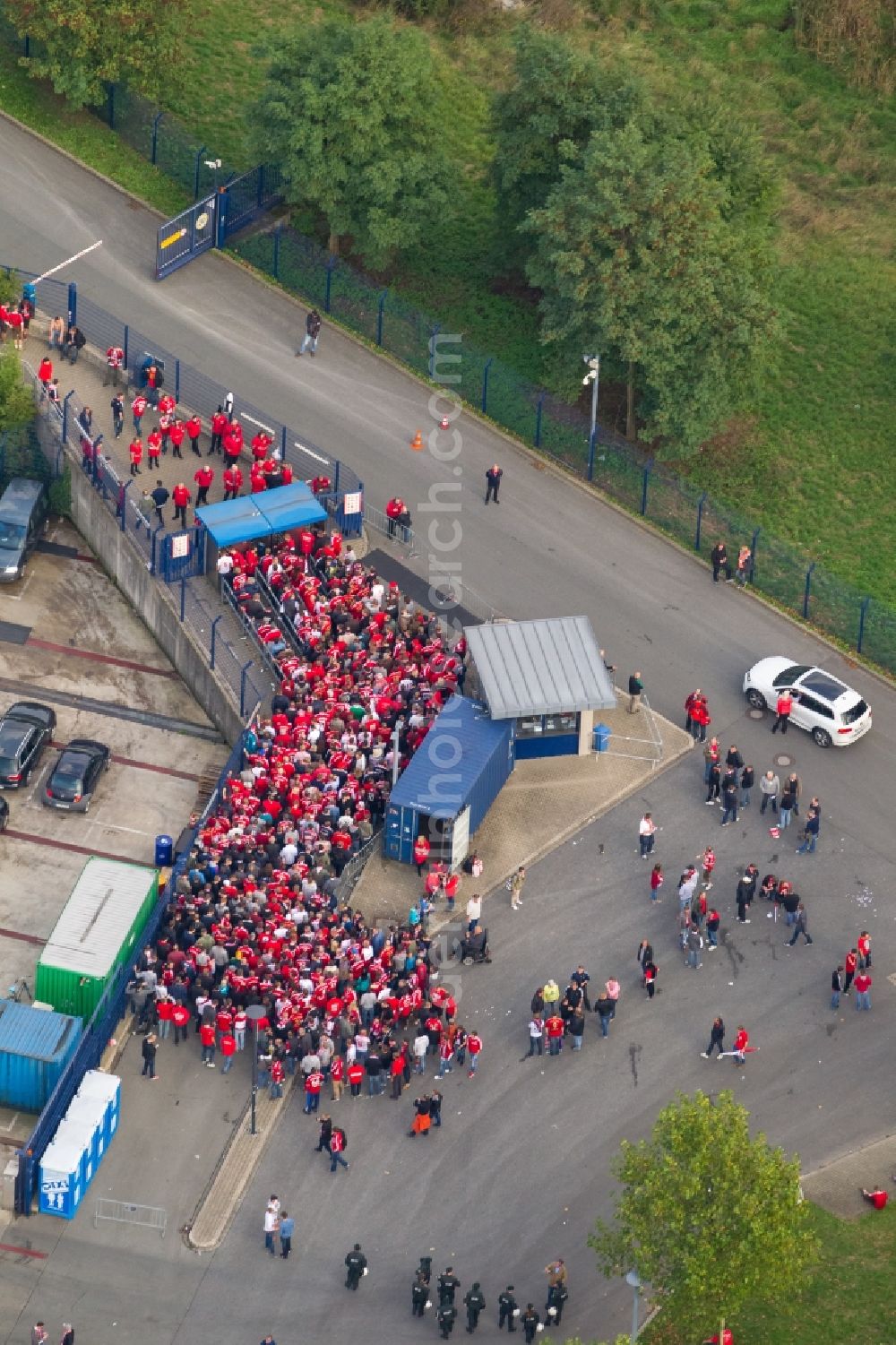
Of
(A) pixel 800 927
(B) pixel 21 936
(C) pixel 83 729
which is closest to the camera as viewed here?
(A) pixel 800 927

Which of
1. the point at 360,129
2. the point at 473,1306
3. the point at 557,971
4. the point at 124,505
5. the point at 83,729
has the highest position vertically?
the point at 360,129

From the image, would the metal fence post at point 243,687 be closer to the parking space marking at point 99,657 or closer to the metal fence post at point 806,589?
the parking space marking at point 99,657

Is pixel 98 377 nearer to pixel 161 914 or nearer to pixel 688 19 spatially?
pixel 161 914

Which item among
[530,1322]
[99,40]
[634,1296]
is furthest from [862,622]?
[99,40]

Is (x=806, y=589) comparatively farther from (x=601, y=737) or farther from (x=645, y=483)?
(x=601, y=737)

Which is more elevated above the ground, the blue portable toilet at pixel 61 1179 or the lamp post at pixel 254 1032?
the lamp post at pixel 254 1032

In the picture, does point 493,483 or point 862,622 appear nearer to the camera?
point 862,622

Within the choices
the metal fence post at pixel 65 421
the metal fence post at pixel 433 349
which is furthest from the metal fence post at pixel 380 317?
the metal fence post at pixel 65 421

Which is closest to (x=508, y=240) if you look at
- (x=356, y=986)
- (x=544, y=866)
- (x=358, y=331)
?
(x=358, y=331)
